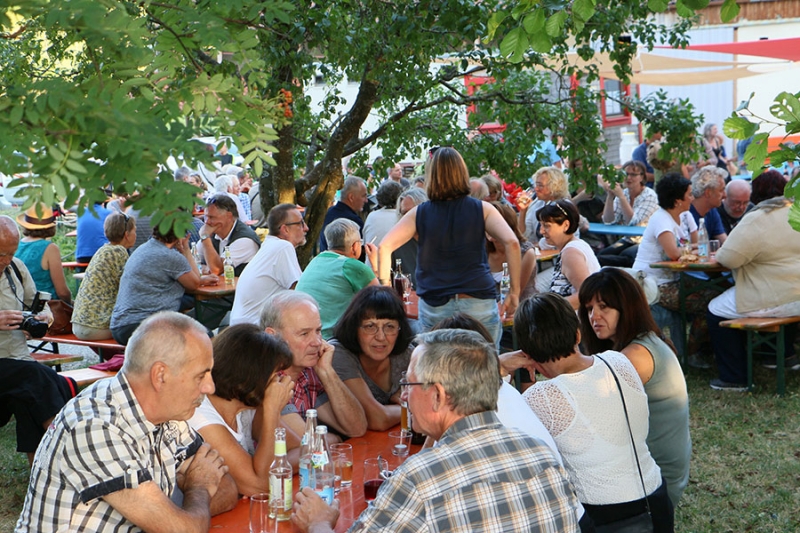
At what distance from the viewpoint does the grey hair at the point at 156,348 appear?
104 inches

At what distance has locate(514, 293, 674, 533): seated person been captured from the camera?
316cm

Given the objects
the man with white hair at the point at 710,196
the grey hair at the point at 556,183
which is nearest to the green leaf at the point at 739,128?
the grey hair at the point at 556,183

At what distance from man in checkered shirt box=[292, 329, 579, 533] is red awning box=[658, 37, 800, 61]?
12.6 m

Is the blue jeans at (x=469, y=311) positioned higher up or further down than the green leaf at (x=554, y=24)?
further down

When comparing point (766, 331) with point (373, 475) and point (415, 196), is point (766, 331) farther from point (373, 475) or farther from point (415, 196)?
point (373, 475)

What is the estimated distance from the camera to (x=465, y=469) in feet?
7.63

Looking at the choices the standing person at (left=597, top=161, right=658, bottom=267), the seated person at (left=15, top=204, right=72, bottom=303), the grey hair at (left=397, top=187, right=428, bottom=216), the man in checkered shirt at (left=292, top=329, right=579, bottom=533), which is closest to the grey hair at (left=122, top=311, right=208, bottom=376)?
the man in checkered shirt at (left=292, top=329, right=579, bottom=533)

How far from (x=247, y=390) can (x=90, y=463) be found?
81cm

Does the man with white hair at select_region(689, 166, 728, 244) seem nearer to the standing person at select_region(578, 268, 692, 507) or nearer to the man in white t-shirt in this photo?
the man in white t-shirt

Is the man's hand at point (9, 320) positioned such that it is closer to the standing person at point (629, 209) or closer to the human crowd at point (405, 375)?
the human crowd at point (405, 375)

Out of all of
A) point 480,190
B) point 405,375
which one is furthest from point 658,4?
point 480,190

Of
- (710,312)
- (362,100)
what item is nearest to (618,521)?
(710,312)

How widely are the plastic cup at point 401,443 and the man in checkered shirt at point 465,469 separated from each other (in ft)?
2.52

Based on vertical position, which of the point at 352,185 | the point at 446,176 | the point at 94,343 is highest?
the point at 446,176
